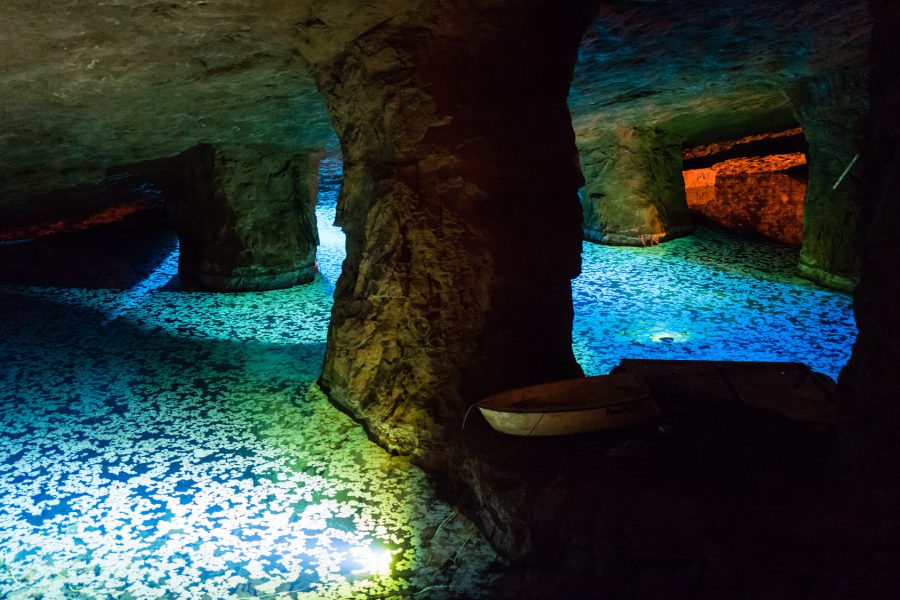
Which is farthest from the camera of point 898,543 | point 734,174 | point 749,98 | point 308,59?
point 734,174

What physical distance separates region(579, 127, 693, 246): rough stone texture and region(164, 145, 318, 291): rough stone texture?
3567 millimetres

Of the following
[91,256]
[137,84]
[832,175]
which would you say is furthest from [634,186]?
[91,256]

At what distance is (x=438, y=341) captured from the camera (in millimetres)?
3494

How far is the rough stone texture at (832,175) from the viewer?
5801 millimetres

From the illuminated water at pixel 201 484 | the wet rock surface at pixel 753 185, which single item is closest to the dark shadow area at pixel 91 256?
the illuminated water at pixel 201 484

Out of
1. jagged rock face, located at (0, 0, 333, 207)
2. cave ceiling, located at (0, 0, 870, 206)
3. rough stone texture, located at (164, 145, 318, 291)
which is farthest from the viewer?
rough stone texture, located at (164, 145, 318, 291)

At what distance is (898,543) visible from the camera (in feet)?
5.98

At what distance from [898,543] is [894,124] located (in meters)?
1.09

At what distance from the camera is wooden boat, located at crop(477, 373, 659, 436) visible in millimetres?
2703

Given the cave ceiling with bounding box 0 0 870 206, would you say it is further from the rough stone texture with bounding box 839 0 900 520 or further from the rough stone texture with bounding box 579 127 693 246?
the rough stone texture with bounding box 839 0 900 520

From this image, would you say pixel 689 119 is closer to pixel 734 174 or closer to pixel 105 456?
pixel 734 174

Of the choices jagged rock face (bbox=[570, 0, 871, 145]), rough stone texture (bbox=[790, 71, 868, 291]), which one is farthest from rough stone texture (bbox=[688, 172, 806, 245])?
rough stone texture (bbox=[790, 71, 868, 291])

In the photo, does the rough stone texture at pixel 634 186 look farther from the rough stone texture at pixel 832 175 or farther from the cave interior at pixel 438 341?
the rough stone texture at pixel 832 175

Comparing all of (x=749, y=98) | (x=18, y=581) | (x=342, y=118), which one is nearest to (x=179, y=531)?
(x=18, y=581)
